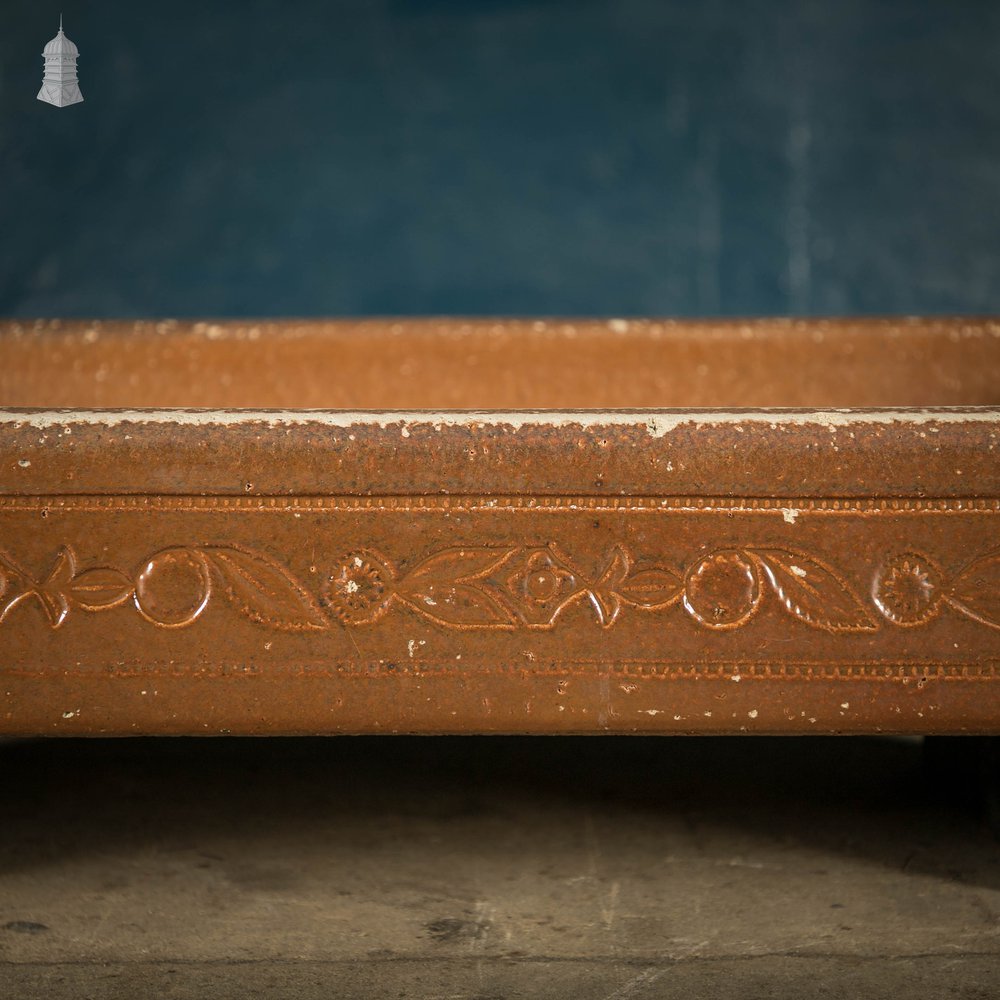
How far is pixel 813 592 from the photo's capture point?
1017 mm

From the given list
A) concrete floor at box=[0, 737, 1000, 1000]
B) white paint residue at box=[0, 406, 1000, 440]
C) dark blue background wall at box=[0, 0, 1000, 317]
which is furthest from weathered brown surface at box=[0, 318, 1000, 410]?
dark blue background wall at box=[0, 0, 1000, 317]

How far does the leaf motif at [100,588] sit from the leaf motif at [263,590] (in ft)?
0.26

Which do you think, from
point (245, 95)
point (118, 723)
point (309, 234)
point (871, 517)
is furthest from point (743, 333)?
point (245, 95)

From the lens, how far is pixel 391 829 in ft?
4.36

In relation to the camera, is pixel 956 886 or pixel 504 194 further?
pixel 504 194

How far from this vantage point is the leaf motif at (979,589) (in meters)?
1.01

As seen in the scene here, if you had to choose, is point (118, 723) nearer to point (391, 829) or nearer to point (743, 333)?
point (391, 829)

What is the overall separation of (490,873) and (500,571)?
1.24 feet

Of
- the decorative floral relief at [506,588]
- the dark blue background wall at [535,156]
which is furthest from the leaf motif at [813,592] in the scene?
the dark blue background wall at [535,156]

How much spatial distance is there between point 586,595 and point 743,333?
112 centimetres

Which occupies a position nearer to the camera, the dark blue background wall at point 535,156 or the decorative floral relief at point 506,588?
the decorative floral relief at point 506,588

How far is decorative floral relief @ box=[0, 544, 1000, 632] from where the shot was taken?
39.9 inches

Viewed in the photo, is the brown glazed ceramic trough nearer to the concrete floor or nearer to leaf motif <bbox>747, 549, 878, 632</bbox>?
leaf motif <bbox>747, 549, 878, 632</bbox>

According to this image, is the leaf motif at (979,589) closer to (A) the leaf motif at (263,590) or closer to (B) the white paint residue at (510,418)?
(B) the white paint residue at (510,418)
